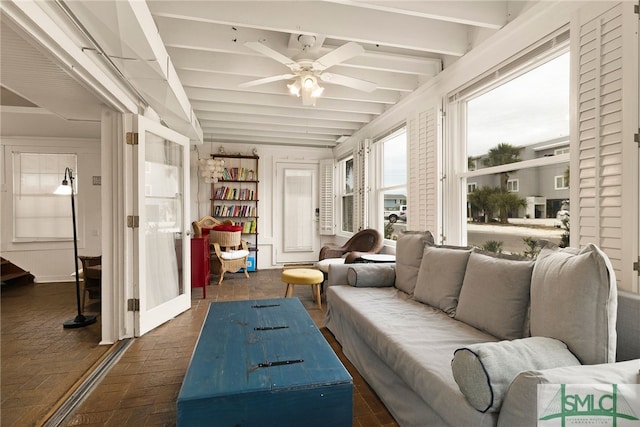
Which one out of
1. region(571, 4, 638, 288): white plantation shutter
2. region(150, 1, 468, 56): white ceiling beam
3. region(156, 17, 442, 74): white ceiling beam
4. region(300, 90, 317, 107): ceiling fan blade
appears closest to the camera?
region(571, 4, 638, 288): white plantation shutter

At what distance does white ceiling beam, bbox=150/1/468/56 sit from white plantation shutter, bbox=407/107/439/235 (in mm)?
720

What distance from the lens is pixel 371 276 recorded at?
9.75 ft

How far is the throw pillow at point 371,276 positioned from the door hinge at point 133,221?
2.00 metres

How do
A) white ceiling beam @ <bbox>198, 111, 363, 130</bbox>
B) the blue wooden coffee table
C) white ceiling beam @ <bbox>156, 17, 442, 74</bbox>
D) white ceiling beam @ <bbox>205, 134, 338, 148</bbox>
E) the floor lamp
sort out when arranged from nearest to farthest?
the blue wooden coffee table < white ceiling beam @ <bbox>156, 17, 442, 74</bbox> < the floor lamp < white ceiling beam @ <bbox>198, 111, 363, 130</bbox> < white ceiling beam @ <bbox>205, 134, 338, 148</bbox>

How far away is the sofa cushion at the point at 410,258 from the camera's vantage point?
2.75 meters

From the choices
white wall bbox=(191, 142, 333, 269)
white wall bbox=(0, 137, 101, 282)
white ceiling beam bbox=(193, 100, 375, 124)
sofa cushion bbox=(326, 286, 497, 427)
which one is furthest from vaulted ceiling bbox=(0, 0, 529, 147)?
white wall bbox=(191, 142, 333, 269)

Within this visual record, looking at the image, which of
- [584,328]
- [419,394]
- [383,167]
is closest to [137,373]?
[419,394]

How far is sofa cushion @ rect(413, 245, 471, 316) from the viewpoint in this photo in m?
2.19

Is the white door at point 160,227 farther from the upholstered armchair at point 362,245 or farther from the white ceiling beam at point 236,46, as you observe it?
the upholstered armchair at point 362,245

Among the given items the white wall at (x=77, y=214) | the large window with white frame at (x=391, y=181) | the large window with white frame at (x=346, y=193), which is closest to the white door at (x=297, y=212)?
the large window with white frame at (x=346, y=193)

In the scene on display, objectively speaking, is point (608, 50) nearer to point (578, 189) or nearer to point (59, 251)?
point (578, 189)

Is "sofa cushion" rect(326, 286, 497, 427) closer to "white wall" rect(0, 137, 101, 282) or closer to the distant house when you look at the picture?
the distant house

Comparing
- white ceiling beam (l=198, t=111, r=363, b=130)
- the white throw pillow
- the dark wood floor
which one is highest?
white ceiling beam (l=198, t=111, r=363, b=130)

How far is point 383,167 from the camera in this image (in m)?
4.86
